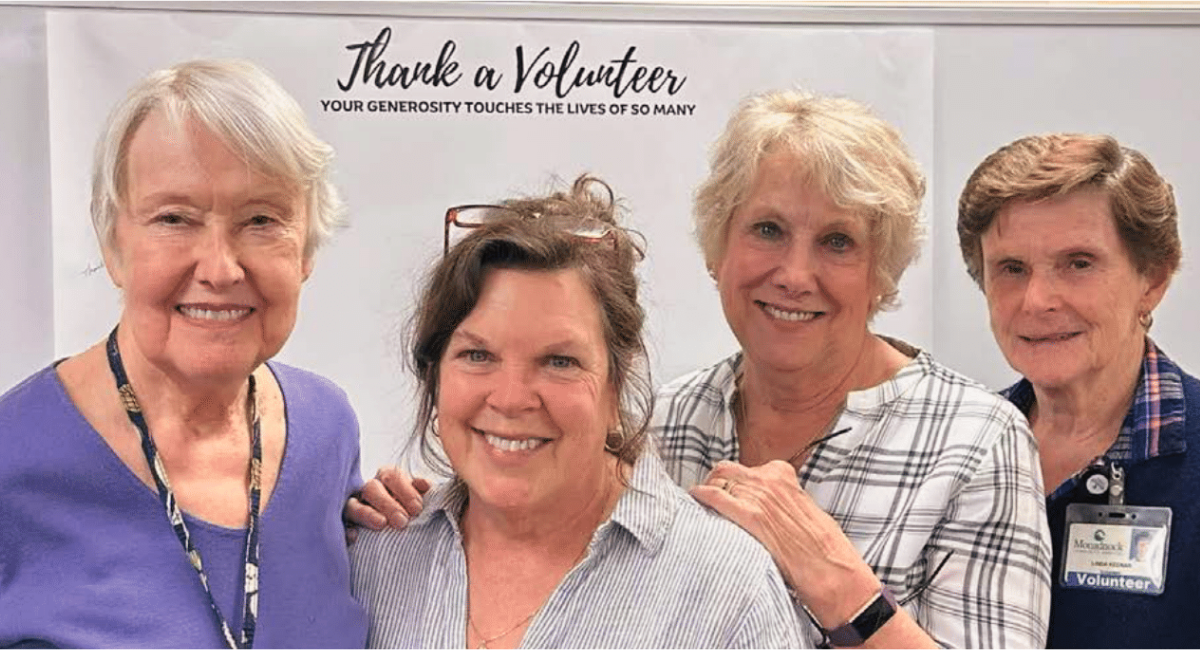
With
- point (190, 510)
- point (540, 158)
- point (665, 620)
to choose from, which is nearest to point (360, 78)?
point (540, 158)

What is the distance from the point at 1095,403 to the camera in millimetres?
2133

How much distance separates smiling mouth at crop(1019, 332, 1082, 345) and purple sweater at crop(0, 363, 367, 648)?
118 centimetres

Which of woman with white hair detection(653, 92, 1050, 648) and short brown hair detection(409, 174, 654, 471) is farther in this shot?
woman with white hair detection(653, 92, 1050, 648)

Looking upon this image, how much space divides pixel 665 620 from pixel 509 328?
0.45 m

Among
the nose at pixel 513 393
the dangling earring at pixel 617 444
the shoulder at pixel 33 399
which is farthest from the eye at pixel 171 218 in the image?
the dangling earring at pixel 617 444

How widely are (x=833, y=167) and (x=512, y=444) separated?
2.12 feet

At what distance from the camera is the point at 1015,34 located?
217 cm

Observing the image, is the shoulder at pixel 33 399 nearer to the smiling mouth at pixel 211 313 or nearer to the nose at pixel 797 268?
the smiling mouth at pixel 211 313

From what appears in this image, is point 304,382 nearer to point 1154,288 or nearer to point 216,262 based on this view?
point 216,262

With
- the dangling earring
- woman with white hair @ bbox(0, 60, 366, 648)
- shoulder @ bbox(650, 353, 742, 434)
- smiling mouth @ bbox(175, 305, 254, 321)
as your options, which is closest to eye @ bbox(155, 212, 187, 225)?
woman with white hair @ bbox(0, 60, 366, 648)

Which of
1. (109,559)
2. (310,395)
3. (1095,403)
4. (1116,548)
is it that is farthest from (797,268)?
(109,559)

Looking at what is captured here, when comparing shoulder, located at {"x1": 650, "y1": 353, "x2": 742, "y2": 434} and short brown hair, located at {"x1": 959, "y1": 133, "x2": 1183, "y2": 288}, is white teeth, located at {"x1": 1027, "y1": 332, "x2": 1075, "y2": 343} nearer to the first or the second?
short brown hair, located at {"x1": 959, "y1": 133, "x2": 1183, "y2": 288}

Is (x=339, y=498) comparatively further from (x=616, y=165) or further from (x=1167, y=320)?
(x=1167, y=320)

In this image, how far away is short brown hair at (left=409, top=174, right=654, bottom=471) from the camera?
1.79 m
